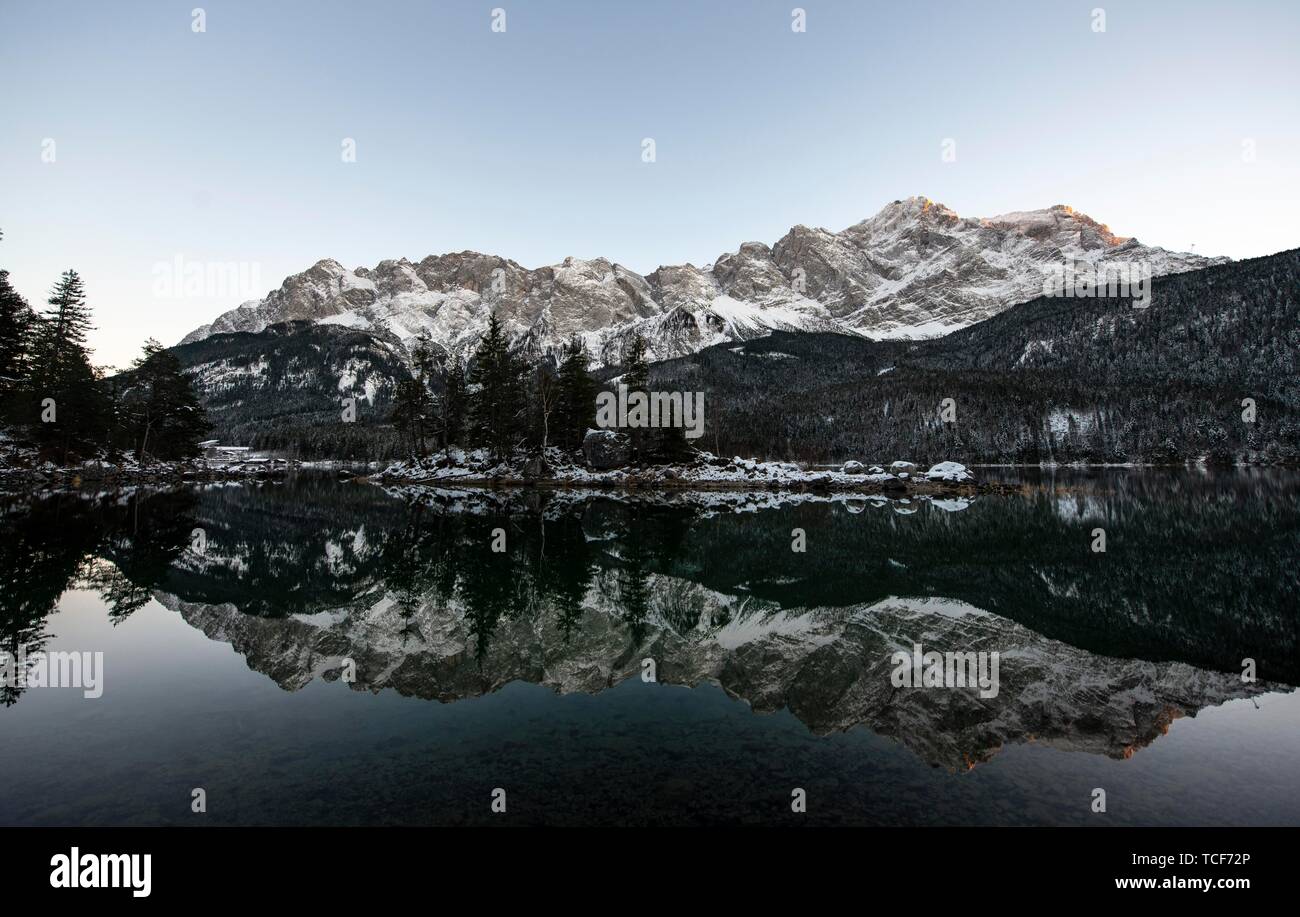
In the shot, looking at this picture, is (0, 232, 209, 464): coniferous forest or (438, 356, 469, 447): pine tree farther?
(438, 356, 469, 447): pine tree

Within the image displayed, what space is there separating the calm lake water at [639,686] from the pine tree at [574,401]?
52870 mm

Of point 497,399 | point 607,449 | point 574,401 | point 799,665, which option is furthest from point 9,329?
point 799,665

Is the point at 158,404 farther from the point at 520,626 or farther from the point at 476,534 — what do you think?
the point at 520,626

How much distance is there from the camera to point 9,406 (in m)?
59.1

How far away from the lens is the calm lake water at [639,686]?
8.14 meters

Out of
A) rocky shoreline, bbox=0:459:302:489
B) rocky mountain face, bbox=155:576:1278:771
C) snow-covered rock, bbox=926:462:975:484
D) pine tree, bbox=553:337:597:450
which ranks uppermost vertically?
pine tree, bbox=553:337:597:450

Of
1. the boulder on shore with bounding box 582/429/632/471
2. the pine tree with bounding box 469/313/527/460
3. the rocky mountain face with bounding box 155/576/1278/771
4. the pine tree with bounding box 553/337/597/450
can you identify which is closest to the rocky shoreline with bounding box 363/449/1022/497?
the boulder on shore with bounding box 582/429/632/471

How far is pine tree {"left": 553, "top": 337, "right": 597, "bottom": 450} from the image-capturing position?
265 feet

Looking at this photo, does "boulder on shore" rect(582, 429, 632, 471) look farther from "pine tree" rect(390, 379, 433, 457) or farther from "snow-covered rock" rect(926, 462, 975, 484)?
"snow-covered rock" rect(926, 462, 975, 484)

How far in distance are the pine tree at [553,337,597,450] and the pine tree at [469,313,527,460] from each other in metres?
5.65

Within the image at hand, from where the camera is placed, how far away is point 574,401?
81250 millimetres

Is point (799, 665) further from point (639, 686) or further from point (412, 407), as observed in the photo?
point (412, 407)

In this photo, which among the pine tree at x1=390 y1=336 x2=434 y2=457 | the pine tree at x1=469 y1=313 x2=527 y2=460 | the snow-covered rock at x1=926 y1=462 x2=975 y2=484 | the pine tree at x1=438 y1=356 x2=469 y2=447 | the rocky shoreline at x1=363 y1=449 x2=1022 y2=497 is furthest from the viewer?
the pine tree at x1=390 y1=336 x2=434 y2=457
